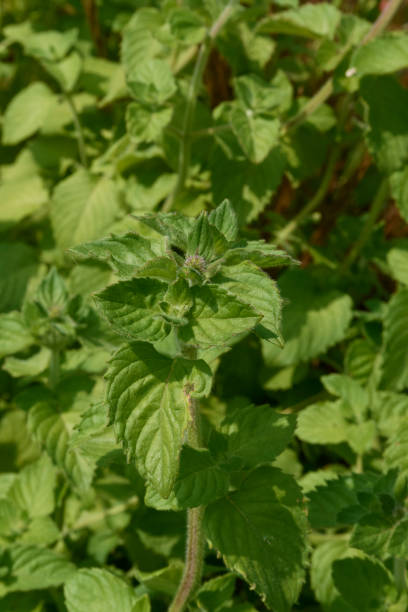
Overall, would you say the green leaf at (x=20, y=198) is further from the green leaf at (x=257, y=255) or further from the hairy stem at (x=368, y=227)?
the green leaf at (x=257, y=255)

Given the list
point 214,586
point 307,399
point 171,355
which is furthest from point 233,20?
point 214,586

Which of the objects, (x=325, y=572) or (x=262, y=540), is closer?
(x=262, y=540)

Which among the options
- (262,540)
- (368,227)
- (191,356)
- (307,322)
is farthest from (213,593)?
(368,227)

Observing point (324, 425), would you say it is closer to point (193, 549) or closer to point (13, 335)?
point (193, 549)

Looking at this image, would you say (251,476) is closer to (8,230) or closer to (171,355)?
(171,355)

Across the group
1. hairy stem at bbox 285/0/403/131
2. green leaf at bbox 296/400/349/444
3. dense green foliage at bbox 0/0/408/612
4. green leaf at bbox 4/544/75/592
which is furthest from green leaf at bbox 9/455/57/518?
A: hairy stem at bbox 285/0/403/131
